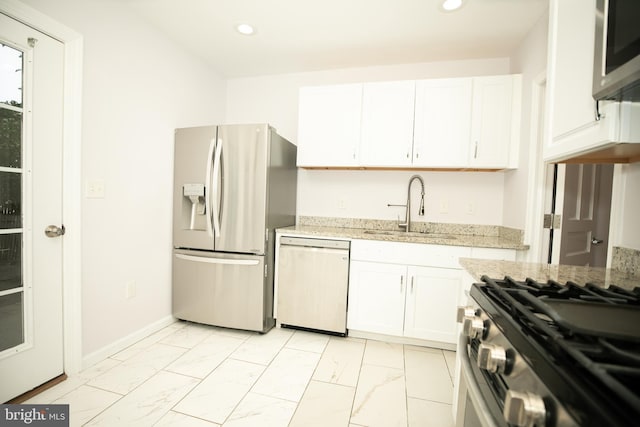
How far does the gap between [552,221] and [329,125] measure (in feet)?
6.24

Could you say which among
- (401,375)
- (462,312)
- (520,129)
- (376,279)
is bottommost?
(401,375)

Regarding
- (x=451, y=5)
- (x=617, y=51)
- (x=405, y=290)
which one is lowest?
(x=405, y=290)

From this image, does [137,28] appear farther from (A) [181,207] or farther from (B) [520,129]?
(B) [520,129]

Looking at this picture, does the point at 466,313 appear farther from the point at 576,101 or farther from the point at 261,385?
the point at 261,385

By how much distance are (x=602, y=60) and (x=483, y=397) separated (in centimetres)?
91

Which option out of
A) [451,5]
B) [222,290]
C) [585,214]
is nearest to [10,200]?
[222,290]

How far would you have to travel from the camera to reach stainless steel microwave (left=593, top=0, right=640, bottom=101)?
2.01 ft

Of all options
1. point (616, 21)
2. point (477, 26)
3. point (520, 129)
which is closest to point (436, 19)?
point (477, 26)

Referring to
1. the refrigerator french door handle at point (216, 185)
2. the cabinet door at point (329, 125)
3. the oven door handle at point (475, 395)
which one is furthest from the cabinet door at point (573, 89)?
the refrigerator french door handle at point (216, 185)

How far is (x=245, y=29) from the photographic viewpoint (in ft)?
7.28

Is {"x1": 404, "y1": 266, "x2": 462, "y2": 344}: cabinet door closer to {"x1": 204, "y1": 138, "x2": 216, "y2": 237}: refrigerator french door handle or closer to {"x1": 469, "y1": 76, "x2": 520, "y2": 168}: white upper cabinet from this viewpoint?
{"x1": 469, "y1": 76, "x2": 520, "y2": 168}: white upper cabinet

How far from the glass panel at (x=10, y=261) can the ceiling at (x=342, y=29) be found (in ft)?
5.79

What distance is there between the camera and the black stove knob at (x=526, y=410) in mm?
411

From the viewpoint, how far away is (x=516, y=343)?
54 cm
